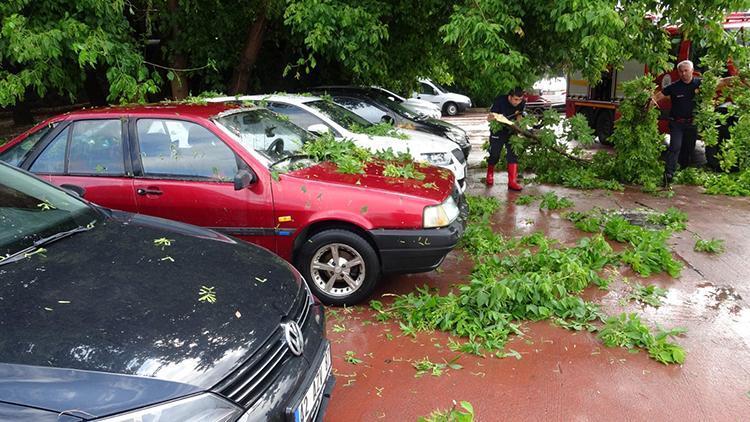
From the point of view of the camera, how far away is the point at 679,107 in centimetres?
847

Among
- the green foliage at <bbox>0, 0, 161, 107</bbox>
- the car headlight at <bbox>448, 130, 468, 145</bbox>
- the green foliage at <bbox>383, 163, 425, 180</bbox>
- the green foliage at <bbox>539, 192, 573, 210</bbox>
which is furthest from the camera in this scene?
the car headlight at <bbox>448, 130, 468, 145</bbox>

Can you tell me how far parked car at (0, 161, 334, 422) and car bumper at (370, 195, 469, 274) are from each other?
1258 millimetres

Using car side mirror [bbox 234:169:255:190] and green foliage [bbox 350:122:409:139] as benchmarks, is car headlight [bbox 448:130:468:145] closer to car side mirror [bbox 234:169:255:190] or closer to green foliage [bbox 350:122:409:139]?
green foliage [bbox 350:122:409:139]

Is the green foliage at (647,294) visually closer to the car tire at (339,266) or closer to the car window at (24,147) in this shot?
the car tire at (339,266)

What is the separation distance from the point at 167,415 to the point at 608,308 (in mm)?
3603

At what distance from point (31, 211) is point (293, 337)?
67.2 inches

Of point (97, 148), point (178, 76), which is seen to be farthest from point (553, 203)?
point (178, 76)

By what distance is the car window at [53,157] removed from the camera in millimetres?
4656

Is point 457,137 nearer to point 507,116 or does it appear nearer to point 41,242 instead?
point 507,116

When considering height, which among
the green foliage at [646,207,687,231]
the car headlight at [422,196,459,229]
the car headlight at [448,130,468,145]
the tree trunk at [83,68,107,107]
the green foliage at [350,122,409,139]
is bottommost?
the green foliage at [646,207,687,231]

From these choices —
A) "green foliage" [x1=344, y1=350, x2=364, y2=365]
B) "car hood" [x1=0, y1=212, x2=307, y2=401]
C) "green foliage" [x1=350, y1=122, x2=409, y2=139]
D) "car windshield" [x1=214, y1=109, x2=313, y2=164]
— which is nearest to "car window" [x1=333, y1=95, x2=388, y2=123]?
"green foliage" [x1=350, y1=122, x2=409, y2=139]

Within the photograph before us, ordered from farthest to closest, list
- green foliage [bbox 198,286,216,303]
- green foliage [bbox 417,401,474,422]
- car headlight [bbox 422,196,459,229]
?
1. car headlight [bbox 422,196,459,229]
2. green foliage [bbox 417,401,474,422]
3. green foliage [bbox 198,286,216,303]

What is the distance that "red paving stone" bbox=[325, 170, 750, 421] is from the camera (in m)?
3.11

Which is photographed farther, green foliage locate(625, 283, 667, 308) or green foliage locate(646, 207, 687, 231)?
green foliage locate(646, 207, 687, 231)
